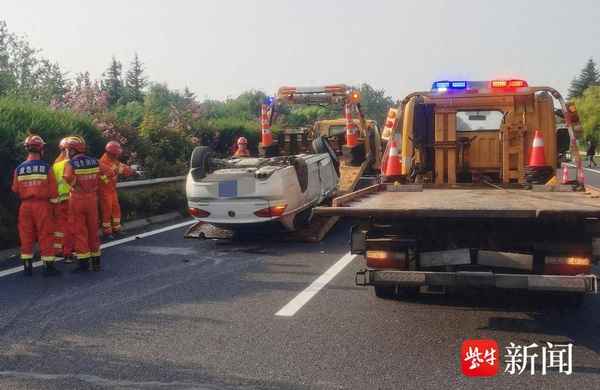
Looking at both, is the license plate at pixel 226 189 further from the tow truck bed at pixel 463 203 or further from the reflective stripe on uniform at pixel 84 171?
the tow truck bed at pixel 463 203

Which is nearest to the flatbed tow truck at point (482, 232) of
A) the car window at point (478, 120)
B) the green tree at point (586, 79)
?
the car window at point (478, 120)

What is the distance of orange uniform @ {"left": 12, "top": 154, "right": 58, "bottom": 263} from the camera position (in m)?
8.02

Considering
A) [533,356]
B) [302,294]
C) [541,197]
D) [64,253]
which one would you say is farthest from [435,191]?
[64,253]

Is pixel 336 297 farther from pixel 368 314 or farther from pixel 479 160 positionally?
pixel 479 160

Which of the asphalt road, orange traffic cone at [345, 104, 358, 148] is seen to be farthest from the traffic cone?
orange traffic cone at [345, 104, 358, 148]

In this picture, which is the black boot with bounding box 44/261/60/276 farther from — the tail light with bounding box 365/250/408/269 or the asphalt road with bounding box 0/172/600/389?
the tail light with bounding box 365/250/408/269

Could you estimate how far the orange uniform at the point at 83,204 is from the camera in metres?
8.23

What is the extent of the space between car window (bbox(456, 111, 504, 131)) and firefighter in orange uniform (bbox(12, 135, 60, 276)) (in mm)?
5366

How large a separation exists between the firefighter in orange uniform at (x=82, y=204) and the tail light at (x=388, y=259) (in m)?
4.12

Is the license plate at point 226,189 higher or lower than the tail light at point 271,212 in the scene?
higher

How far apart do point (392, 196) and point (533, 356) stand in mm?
2288

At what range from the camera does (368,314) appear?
19.8 feet

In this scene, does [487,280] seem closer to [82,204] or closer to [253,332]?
[253,332]

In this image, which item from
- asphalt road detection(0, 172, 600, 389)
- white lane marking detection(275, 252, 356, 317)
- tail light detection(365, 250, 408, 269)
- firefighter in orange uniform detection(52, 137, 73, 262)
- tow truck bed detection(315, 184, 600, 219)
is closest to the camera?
asphalt road detection(0, 172, 600, 389)
